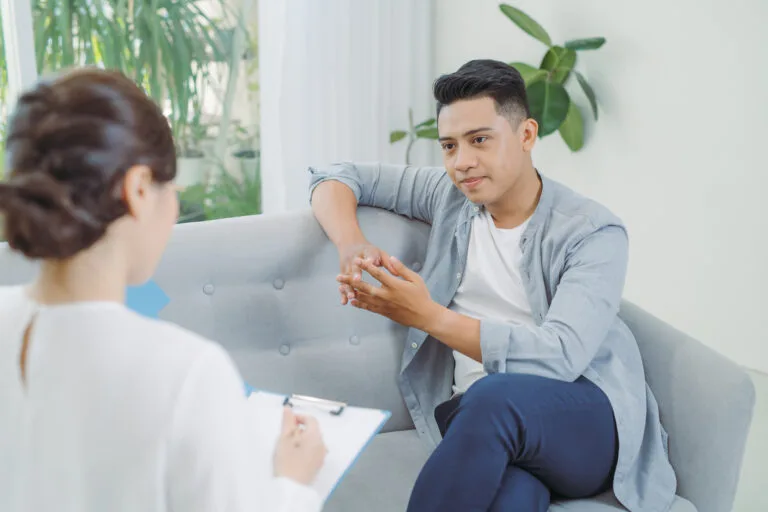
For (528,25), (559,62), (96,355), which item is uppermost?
(528,25)

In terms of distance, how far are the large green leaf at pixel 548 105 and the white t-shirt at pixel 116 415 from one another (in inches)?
85.7

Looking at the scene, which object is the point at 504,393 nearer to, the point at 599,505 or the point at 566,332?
the point at 566,332

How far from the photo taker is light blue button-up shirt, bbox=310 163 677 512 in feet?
4.68

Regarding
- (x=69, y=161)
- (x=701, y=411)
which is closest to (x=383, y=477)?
(x=701, y=411)

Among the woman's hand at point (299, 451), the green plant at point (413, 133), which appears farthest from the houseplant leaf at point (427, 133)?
the woman's hand at point (299, 451)

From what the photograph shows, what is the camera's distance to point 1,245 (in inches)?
62.8

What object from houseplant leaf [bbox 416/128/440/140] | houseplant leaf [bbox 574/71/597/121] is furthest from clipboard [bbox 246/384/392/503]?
houseplant leaf [bbox 416/128/440/140]

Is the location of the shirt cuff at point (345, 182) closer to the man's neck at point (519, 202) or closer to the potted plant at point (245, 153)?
the man's neck at point (519, 202)

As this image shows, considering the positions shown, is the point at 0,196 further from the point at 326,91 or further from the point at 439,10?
the point at 439,10

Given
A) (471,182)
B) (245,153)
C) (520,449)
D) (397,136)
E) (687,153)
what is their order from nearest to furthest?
(520,449)
(471,182)
(687,153)
(397,136)
(245,153)

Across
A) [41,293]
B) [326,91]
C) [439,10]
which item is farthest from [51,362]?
Result: [439,10]

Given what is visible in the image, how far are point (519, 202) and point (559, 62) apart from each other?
1325 mm

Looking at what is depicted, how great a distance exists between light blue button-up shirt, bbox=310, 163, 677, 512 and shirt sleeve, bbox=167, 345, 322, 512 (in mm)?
742

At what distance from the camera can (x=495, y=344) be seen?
1431 millimetres
